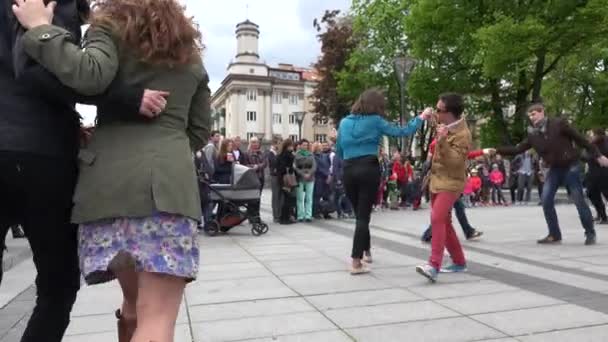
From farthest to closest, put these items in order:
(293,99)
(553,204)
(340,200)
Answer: (293,99), (340,200), (553,204)

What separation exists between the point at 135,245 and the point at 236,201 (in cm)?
854

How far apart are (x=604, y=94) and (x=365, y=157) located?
31511 millimetres

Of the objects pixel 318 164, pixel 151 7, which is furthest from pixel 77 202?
pixel 318 164

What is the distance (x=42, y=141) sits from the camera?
2.22 m

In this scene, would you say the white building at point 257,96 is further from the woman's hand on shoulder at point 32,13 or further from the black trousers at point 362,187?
the woman's hand on shoulder at point 32,13

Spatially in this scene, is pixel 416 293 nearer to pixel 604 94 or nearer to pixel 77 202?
pixel 77 202

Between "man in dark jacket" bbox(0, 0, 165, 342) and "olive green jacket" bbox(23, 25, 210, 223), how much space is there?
0.08m

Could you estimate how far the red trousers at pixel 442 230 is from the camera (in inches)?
217

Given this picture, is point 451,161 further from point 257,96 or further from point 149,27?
point 257,96

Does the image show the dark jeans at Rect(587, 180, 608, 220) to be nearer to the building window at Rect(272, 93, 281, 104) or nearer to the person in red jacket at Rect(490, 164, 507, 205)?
the person in red jacket at Rect(490, 164, 507, 205)

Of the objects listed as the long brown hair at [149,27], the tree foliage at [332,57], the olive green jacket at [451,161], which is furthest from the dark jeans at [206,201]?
the tree foliage at [332,57]

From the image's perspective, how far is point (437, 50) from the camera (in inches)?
1125

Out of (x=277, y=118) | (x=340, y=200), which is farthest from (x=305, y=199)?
(x=277, y=118)

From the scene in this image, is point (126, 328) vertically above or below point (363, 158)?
below
